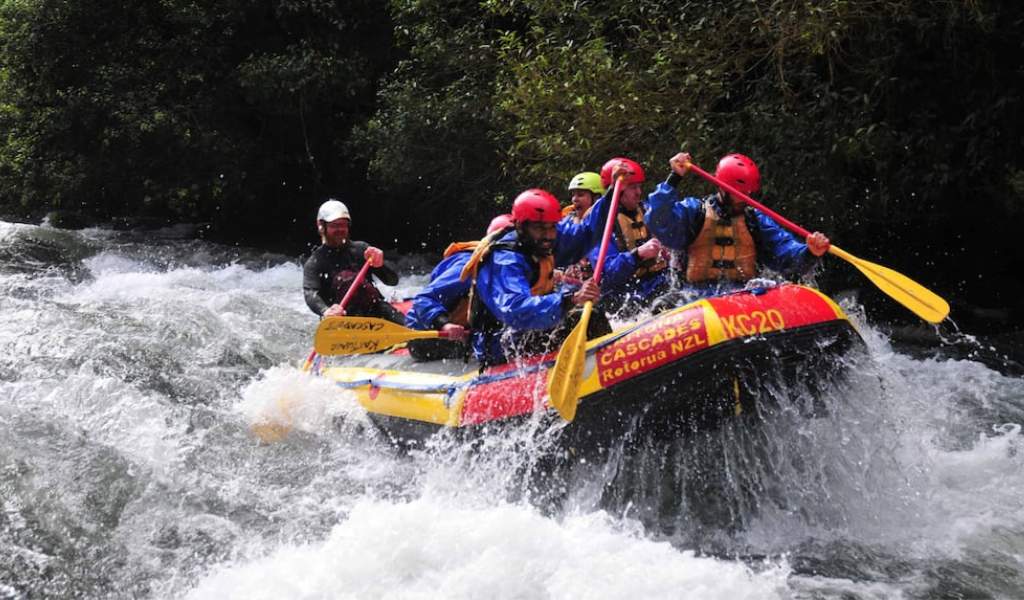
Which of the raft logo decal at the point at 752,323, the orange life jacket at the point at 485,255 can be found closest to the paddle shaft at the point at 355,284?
the orange life jacket at the point at 485,255

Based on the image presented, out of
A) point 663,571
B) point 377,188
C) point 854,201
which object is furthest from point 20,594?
point 377,188

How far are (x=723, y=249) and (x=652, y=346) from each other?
116 cm

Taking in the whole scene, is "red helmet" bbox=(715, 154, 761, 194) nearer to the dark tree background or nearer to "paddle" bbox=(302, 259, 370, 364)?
the dark tree background

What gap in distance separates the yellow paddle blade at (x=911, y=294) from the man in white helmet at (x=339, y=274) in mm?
3230

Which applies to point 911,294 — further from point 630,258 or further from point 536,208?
point 536,208

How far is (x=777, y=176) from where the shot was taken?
805 centimetres

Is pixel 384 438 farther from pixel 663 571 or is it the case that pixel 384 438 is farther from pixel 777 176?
pixel 777 176

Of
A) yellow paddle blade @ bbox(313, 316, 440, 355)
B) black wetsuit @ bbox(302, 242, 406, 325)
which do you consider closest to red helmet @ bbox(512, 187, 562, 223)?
yellow paddle blade @ bbox(313, 316, 440, 355)

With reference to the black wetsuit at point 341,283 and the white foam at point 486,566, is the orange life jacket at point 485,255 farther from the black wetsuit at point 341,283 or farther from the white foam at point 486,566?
A: the black wetsuit at point 341,283

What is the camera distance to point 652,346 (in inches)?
176

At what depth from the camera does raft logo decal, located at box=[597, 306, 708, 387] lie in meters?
4.39

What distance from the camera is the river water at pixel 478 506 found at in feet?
13.6

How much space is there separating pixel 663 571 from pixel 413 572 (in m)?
1.04

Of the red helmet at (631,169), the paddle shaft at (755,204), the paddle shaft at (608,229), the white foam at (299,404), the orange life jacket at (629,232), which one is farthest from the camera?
the orange life jacket at (629,232)
